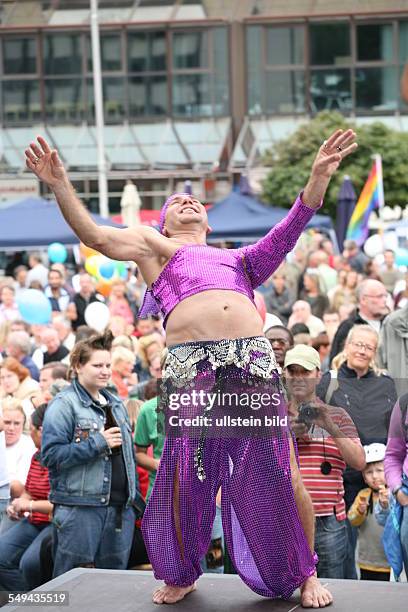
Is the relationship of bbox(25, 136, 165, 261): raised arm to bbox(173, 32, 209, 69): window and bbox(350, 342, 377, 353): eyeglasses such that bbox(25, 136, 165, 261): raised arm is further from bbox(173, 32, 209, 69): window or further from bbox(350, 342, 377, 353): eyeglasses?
bbox(173, 32, 209, 69): window

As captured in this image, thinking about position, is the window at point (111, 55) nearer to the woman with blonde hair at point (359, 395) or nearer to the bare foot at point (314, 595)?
the woman with blonde hair at point (359, 395)

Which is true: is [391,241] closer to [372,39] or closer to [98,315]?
[98,315]

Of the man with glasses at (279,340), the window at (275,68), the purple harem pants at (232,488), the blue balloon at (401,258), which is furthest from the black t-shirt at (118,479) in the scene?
the window at (275,68)

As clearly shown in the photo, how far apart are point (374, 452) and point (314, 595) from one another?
1.38 m

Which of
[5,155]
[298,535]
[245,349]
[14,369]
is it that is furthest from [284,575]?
[5,155]

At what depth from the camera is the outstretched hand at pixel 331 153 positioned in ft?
16.6

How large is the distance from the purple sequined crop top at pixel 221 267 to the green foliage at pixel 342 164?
24429 millimetres

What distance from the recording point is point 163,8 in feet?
126

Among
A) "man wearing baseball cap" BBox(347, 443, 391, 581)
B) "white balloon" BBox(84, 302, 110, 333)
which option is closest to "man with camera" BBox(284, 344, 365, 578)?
"man wearing baseball cap" BBox(347, 443, 391, 581)

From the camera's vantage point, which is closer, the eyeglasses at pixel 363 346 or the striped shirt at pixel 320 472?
the striped shirt at pixel 320 472

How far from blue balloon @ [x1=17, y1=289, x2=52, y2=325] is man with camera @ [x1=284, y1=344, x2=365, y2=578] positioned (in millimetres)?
5887

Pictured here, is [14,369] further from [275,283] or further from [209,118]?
[209,118]

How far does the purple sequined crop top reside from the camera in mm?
5094

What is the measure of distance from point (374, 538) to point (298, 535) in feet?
5.22
